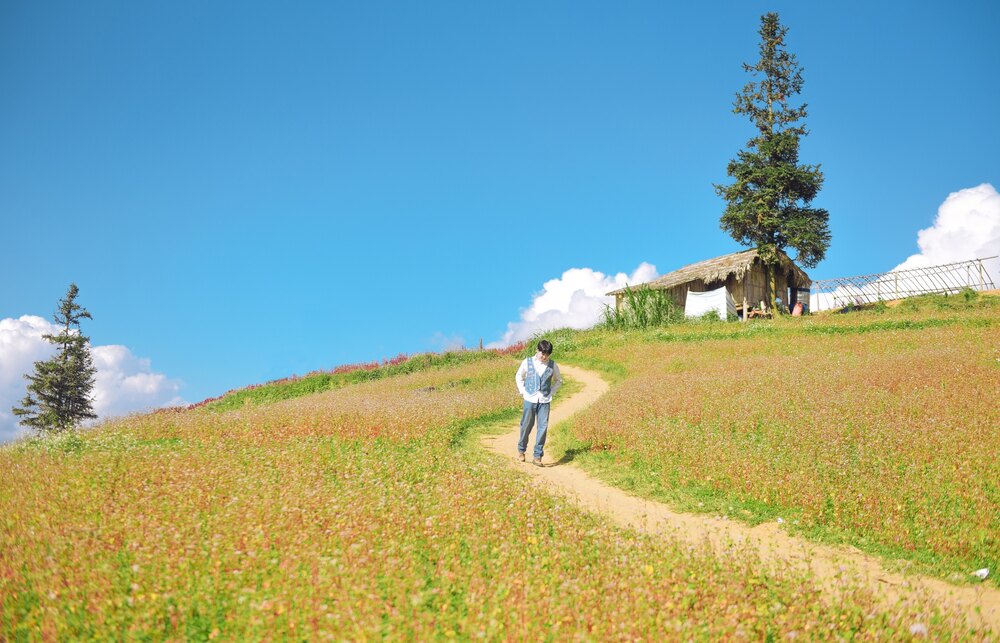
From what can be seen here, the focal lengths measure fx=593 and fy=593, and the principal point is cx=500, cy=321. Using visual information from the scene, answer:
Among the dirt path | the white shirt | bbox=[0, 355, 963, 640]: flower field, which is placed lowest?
the dirt path

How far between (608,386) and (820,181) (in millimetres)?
27379

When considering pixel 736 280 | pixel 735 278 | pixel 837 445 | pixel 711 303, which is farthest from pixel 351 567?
pixel 736 280

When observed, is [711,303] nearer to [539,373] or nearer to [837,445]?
[837,445]

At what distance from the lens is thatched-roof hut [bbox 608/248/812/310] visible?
38.4m

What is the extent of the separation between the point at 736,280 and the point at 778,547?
112 ft

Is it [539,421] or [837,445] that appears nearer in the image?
[837,445]

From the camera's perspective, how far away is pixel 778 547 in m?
7.65

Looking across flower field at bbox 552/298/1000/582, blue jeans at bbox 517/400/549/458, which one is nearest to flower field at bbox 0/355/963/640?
flower field at bbox 552/298/1000/582

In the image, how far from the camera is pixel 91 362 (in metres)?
37.1

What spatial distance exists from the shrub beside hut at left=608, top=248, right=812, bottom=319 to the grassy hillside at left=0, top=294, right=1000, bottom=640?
72.8 feet

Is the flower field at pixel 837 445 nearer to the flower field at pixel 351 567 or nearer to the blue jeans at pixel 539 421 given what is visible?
the blue jeans at pixel 539 421

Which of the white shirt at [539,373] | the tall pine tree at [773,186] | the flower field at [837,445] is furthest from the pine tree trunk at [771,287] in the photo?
the white shirt at [539,373]

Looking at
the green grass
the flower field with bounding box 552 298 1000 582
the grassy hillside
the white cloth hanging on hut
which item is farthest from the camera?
the white cloth hanging on hut

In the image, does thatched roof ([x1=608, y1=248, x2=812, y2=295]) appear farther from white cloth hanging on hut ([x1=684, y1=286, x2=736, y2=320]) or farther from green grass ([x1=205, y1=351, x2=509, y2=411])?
green grass ([x1=205, y1=351, x2=509, y2=411])
